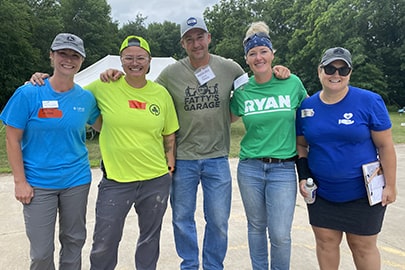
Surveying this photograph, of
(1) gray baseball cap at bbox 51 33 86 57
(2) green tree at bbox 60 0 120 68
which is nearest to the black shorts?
(1) gray baseball cap at bbox 51 33 86 57

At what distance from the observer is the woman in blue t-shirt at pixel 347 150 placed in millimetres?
2281

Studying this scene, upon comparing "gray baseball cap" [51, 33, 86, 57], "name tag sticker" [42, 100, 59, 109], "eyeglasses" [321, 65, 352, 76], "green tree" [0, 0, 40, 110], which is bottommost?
"name tag sticker" [42, 100, 59, 109]

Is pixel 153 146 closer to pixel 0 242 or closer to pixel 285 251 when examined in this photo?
pixel 285 251

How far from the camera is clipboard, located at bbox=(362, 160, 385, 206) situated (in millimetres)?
2303

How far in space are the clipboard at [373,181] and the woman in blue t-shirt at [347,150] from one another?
3 centimetres

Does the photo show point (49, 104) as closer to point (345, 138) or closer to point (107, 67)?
point (345, 138)

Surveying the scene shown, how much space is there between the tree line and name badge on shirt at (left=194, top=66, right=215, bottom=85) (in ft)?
95.2

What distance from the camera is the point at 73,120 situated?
7.86 ft

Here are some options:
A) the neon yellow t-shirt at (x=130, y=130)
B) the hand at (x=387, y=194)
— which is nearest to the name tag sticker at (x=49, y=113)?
the neon yellow t-shirt at (x=130, y=130)

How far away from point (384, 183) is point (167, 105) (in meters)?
1.71

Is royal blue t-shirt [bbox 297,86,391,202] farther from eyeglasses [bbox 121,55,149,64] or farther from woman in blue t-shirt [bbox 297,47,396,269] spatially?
eyeglasses [bbox 121,55,149,64]

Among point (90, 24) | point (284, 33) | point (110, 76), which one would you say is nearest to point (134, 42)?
point (110, 76)

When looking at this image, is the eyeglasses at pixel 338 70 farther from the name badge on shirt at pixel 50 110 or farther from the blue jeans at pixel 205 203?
the name badge on shirt at pixel 50 110

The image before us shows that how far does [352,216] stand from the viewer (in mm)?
2387
